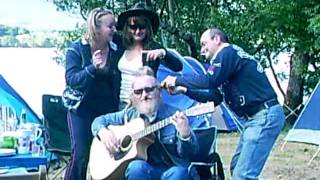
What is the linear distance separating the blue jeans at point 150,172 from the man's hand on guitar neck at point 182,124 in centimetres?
19

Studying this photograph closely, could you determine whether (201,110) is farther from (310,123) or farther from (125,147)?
(310,123)

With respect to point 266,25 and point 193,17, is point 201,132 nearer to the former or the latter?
point 266,25

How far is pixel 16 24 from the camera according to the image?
36.6ft

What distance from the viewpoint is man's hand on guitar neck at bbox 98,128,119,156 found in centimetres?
400

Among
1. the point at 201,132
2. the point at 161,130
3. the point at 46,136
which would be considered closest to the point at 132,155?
the point at 161,130

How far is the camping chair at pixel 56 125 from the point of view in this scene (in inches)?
215

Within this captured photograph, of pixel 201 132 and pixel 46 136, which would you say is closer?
pixel 201 132

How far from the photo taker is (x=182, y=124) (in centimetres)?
373

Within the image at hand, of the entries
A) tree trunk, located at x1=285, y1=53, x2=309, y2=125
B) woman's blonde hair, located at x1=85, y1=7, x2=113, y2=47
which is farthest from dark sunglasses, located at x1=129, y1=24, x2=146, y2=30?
tree trunk, located at x1=285, y1=53, x2=309, y2=125

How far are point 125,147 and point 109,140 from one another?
92 mm

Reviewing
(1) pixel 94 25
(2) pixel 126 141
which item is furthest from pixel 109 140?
(1) pixel 94 25

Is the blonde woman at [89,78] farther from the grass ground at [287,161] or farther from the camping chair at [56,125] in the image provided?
the grass ground at [287,161]

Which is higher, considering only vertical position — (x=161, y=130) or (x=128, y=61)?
(x=128, y=61)

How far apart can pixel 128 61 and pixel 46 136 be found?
1.29 m
